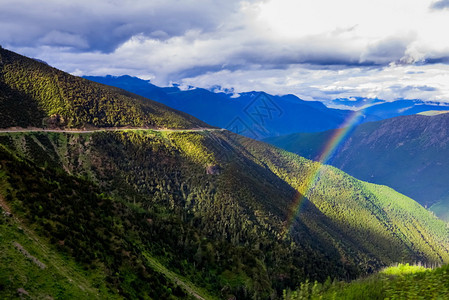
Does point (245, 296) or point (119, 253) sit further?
point (245, 296)

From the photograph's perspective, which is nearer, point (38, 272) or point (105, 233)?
point (38, 272)

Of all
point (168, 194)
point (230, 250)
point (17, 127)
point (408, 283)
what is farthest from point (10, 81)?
point (408, 283)

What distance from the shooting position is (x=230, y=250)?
110188 millimetres

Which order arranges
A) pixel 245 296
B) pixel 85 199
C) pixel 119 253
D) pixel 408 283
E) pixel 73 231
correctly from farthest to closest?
pixel 245 296 → pixel 85 199 → pixel 119 253 → pixel 73 231 → pixel 408 283

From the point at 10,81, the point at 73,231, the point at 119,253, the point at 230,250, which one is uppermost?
the point at 10,81

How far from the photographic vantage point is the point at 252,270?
337ft

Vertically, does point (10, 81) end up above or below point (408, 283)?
above

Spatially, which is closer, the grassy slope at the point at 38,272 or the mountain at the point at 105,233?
the grassy slope at the point at 38,272

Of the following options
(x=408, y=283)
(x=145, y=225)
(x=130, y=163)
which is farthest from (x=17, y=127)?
(x=408, y=283)

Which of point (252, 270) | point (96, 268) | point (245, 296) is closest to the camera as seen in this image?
point (96, 268)

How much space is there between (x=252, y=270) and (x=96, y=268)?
2672 inches

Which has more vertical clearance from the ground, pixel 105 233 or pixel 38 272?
pixel 38 272

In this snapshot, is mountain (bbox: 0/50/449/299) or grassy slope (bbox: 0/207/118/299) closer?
grassy slope (bbox: 0/207/118/299)

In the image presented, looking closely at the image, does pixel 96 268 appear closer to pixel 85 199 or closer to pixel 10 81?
pixel 85 199
